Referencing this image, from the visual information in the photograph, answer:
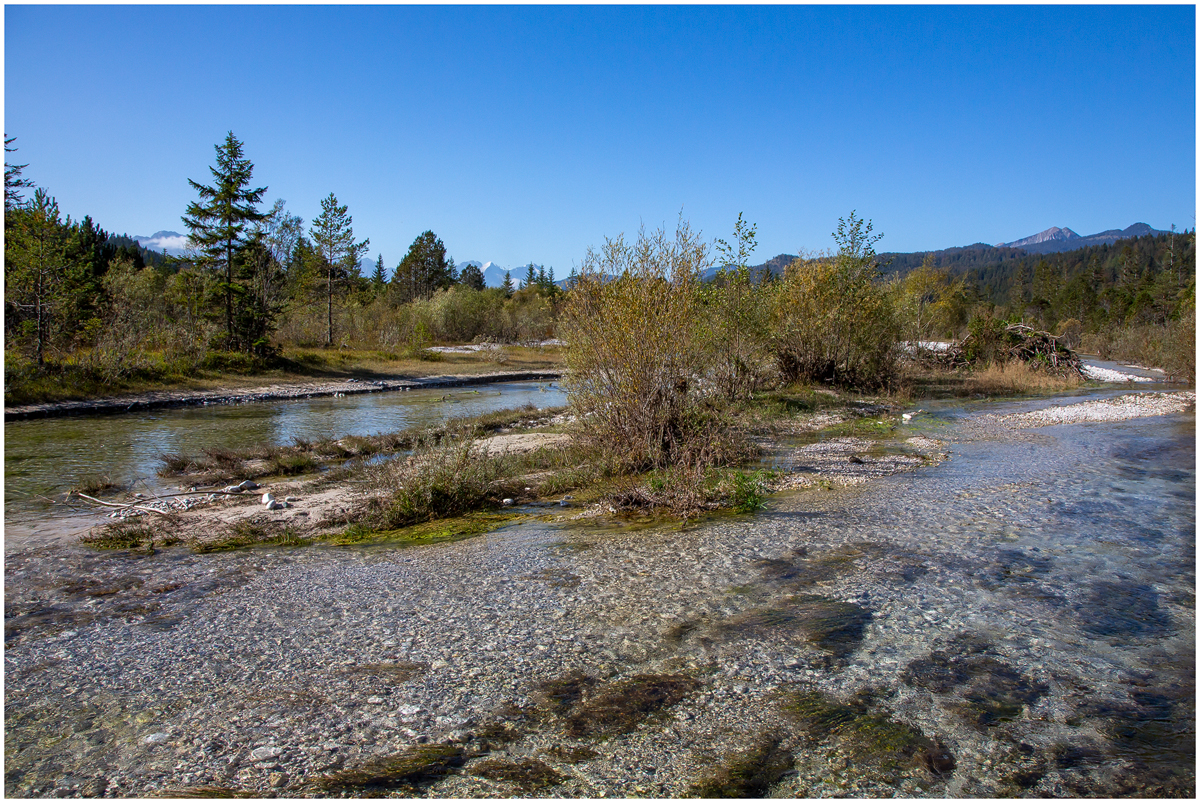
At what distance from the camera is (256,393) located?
29.9 m

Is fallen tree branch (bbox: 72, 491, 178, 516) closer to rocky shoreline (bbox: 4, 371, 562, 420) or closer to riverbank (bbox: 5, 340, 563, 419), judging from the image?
riverbank (bbox: 5, 340, 563, 419)

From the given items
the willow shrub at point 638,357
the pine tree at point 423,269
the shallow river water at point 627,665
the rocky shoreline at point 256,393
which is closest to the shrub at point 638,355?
the willow shrub at point 638,357

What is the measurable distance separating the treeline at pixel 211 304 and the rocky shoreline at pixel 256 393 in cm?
232

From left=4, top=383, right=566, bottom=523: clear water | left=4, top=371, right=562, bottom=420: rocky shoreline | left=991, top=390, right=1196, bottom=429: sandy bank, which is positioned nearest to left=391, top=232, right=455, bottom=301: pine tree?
left=4, top=371, right=562, bottom=420: rocky shoreline

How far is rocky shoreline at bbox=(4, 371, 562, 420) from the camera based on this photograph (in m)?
23.1

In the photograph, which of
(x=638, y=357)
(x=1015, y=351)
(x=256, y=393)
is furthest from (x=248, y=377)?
(x=1015, y=351)

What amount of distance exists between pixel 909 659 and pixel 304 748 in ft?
13.6

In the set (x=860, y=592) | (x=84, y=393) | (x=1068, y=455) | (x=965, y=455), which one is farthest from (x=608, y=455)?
(x=84, y=393)

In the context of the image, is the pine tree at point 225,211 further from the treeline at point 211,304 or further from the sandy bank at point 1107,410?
the sandy bank at point 1107,410

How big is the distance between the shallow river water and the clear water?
6250 mm

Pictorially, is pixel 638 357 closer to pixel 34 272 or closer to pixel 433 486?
pixel 433 486

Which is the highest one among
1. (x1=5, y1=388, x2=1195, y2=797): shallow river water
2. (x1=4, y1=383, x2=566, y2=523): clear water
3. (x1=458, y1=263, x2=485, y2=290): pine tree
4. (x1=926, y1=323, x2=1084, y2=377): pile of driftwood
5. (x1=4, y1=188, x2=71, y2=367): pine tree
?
(x1=458, y1=263, x2=485, y2=290): pine tree

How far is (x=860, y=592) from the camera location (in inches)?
258

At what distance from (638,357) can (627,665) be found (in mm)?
7434
